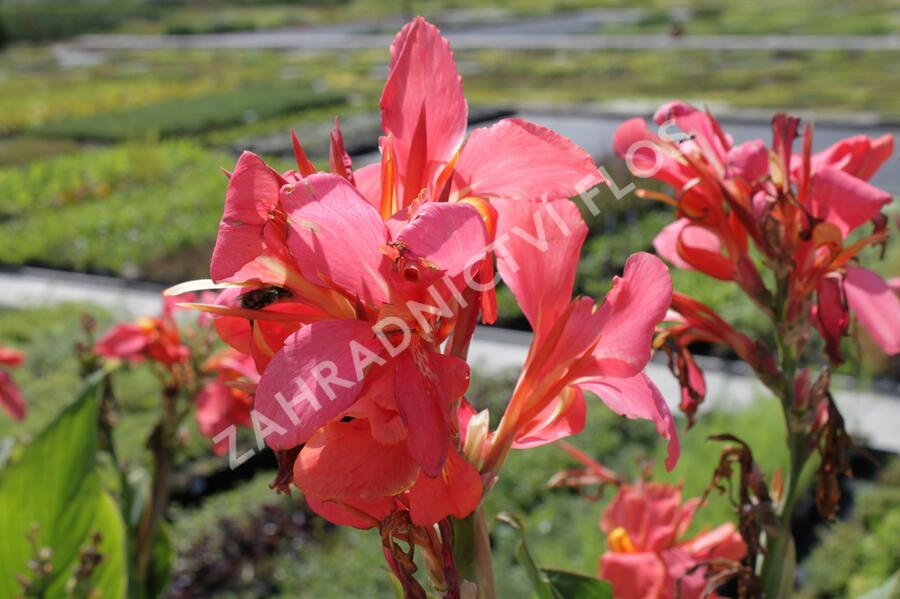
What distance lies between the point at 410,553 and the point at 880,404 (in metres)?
3.61

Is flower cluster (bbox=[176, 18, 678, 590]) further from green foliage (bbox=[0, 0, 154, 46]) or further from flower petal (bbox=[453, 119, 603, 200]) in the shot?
green foliage (bbox=[0, 0, 154, 46])

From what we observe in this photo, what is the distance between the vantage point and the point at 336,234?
1.49 feet

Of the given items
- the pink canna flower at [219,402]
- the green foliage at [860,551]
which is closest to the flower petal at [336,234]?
the pink canna flower at [219,402]

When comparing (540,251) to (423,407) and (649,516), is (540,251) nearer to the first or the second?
(423,407)

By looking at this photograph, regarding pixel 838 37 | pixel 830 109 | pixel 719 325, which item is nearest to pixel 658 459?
pixel 719 325

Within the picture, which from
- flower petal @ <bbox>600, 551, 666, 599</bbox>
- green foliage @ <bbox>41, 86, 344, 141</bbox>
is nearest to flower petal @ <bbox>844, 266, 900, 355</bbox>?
flower petal @ <bbox>600, 551, 666, 599</bbox>

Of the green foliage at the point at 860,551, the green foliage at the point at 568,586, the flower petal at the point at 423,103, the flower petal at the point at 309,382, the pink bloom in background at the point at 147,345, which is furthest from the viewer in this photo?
the green foliage at the point at 860,551

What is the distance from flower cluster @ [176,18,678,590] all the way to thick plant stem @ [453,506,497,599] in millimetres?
16

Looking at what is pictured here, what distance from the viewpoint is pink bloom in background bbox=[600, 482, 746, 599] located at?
76 cm

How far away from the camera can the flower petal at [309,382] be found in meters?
0.42

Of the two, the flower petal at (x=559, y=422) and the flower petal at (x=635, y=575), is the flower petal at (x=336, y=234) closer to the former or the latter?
the flower petal at (x=559, y=422)

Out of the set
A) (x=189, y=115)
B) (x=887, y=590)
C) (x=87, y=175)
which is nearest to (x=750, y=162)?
(x=887, y=590)

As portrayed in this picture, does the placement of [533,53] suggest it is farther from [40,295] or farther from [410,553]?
[410,553]

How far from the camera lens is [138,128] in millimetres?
11922
